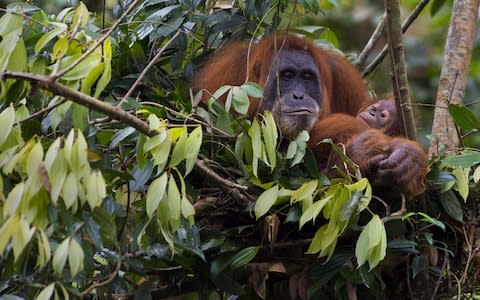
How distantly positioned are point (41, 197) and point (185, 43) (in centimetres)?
180

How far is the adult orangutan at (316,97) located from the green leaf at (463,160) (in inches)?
4.0

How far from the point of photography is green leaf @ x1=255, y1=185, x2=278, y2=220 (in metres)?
2.95

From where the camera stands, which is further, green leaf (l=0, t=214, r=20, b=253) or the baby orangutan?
the baby orangutan

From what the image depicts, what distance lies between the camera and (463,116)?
3412 millimetres

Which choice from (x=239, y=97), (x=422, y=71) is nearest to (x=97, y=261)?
(x=239, y=97)

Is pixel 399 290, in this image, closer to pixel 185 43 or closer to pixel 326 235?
pixel 326 235

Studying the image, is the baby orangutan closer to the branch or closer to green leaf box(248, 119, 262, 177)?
green leaf box(248, 119, 262, 177)

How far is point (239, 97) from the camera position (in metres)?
2.95

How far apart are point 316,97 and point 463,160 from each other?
1.10 meters

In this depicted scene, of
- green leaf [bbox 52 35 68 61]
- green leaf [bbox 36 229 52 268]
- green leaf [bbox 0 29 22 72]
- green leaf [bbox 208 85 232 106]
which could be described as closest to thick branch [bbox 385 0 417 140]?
green leaf [bbox 208 85 232 106]

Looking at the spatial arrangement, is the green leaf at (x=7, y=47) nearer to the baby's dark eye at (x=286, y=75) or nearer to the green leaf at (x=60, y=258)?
the green leaf at (x=60, y=258)

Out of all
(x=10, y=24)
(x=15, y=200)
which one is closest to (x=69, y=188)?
(x=15, y=200)

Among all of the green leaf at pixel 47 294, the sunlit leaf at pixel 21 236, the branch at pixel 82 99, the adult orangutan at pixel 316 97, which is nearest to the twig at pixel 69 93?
the branch at pixel 82 99

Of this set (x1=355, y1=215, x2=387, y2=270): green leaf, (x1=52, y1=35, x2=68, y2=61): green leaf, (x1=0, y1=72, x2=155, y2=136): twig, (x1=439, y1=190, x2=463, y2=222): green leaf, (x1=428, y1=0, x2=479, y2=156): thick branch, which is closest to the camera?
(x1=0, y1=72, x2=155, y2=136): twig
